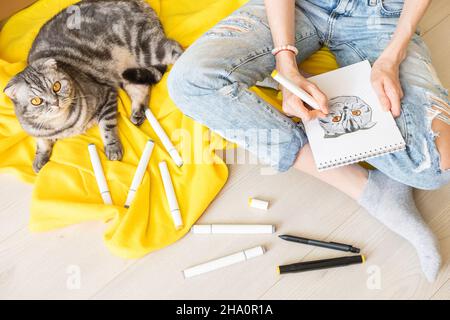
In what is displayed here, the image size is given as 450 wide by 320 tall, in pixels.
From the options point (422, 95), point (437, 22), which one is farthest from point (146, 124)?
point (437, 22)

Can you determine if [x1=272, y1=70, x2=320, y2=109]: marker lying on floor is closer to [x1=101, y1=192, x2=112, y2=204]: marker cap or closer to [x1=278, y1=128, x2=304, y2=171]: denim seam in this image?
[x1=278, y1=128, x2=304, y2=171]: denim seam

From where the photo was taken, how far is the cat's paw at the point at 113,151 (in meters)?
1.19

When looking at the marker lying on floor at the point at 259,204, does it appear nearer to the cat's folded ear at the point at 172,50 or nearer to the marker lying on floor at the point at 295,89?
the marker lying on floor at the point at 295,89

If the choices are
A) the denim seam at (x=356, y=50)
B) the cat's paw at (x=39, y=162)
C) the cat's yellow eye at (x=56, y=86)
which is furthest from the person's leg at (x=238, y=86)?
the cat's paw at (x=39, y=162)

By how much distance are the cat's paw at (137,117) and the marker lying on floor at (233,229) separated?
0.35 metres

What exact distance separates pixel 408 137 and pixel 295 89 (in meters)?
0.27

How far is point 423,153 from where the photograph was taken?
915mm

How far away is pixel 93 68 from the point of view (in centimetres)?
126

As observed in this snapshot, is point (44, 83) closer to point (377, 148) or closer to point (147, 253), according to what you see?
point (147, 253)

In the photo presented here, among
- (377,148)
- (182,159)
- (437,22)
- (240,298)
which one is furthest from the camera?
(437,22)

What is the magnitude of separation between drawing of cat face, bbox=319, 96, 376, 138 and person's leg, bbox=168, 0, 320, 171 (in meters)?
0.07

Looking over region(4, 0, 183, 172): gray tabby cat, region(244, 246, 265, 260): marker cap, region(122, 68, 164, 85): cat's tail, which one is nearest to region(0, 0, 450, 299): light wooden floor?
region(244, 246, 265, 260): marker cap

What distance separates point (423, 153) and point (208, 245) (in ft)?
1.75

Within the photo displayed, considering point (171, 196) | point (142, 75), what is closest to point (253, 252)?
point (171, 196)
